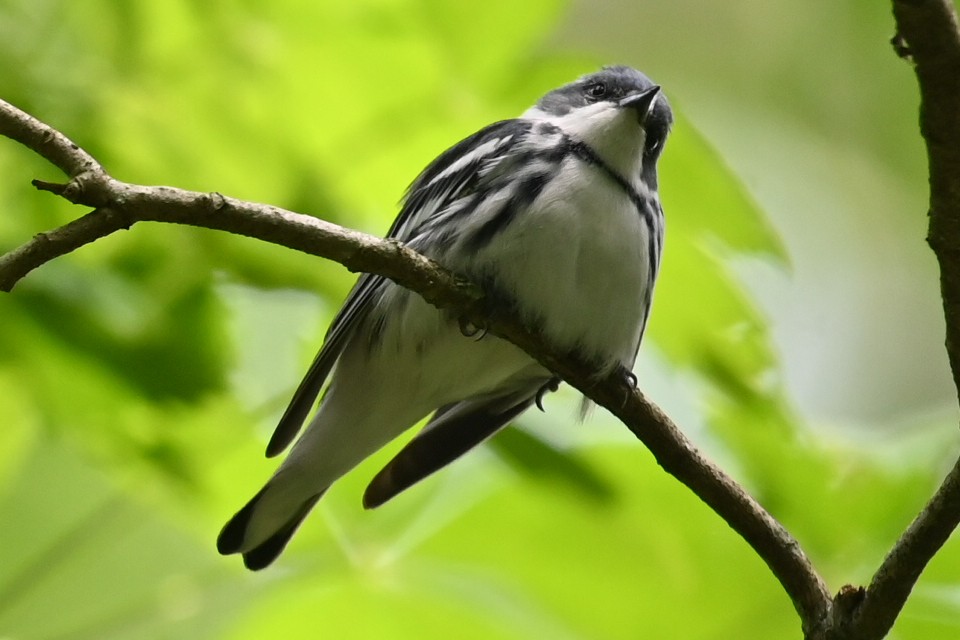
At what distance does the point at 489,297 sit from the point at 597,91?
0.82m

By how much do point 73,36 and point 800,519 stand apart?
5.10 feet

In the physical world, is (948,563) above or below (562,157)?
below

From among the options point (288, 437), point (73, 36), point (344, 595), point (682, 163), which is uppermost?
point (682, 163)

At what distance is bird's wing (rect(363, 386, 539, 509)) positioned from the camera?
6.93 ft

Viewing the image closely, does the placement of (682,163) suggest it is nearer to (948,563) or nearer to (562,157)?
(562,157)

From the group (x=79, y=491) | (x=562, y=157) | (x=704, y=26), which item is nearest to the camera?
(x=562, y=157)

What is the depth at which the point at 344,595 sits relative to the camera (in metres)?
2.14

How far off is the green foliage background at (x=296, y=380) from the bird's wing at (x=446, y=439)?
6 cm

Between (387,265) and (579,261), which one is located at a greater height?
(579,261)

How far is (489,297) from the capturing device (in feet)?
5.42

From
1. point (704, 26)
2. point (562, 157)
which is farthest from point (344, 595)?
point (704, 26)

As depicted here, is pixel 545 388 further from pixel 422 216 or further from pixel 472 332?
pixel 422 216

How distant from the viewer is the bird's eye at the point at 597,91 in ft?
7.52

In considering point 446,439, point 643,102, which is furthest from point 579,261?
point 446,439
